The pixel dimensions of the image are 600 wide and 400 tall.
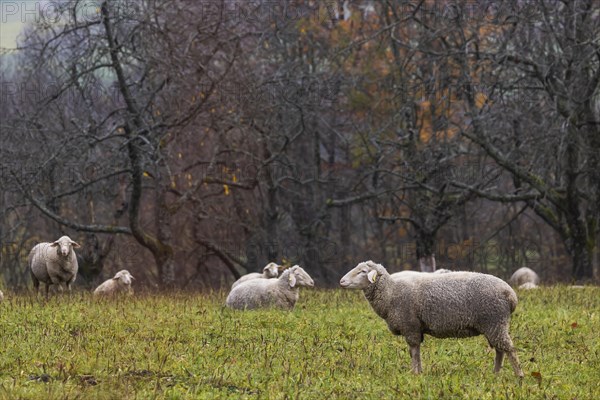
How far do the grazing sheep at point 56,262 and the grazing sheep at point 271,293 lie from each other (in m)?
3.27

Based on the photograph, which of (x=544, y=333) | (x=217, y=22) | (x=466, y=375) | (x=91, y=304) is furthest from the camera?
(x=217, y=22)

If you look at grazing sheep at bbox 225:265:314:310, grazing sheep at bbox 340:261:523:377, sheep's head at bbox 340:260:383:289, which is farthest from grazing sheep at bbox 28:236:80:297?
grazing sheep at bbox 340:261:523:377

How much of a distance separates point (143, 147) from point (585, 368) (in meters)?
12.6

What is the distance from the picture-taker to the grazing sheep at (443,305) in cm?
880

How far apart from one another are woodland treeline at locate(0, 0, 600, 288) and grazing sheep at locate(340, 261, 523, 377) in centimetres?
1041

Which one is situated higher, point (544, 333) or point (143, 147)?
point (143, 147)

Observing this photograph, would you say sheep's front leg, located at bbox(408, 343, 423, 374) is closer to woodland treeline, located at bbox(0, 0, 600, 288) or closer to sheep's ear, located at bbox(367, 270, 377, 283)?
sheep's ear, located at bbox(367, 270, 377, 283)

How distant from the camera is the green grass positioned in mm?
8023

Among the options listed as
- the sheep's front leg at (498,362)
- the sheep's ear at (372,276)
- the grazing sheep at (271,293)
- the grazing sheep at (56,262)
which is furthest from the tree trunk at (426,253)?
the sheep's front leg at (498,362)

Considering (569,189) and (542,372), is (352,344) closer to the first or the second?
(542,372)

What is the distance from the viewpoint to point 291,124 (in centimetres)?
2764

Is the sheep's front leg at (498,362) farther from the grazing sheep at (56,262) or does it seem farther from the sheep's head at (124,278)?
the sheep's head at (124,278)

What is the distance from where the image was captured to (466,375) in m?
8.97

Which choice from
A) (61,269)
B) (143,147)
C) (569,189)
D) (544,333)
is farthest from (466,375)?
(569,189)
